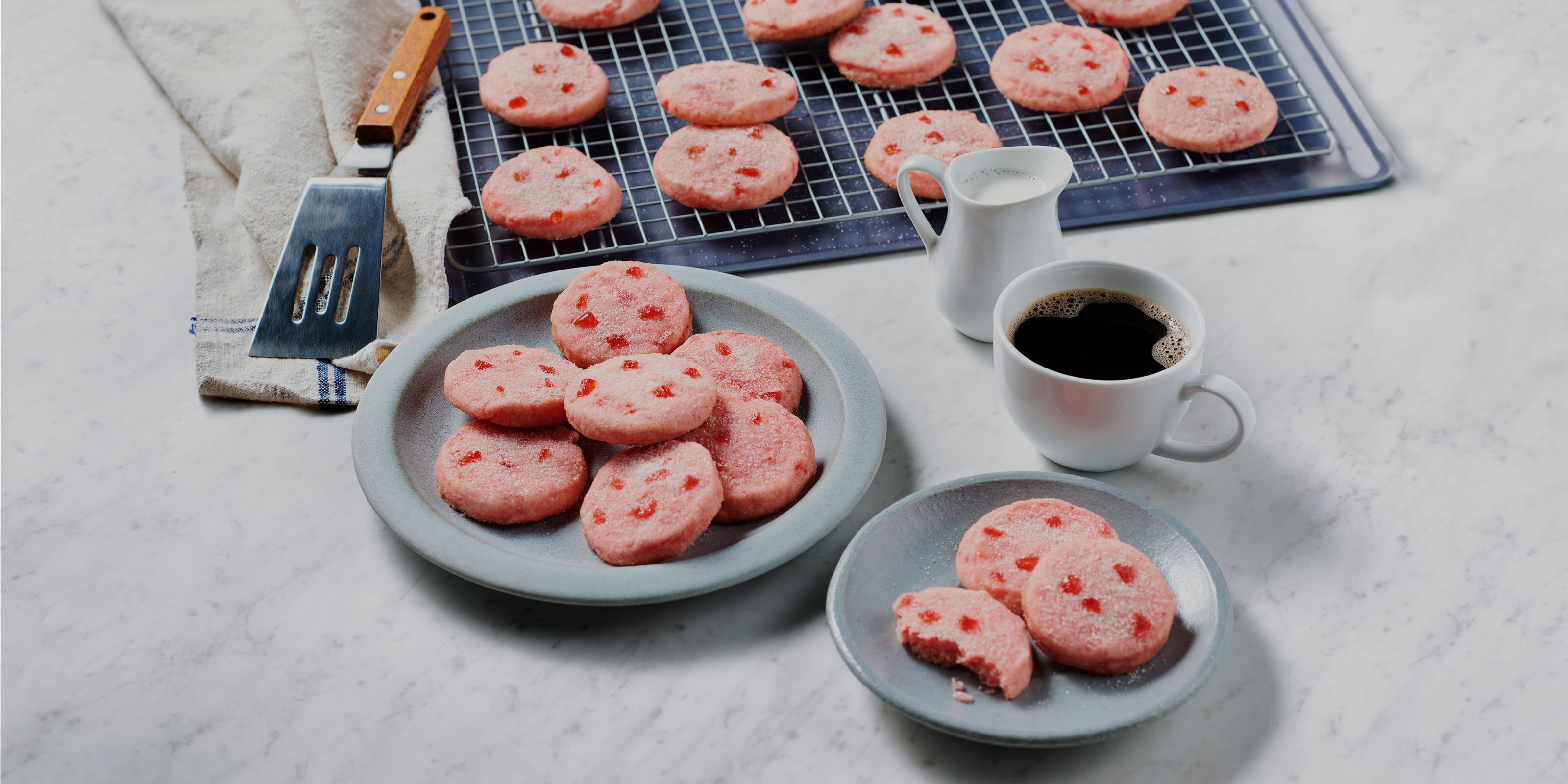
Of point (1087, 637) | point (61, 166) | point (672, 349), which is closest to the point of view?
point (1087, 637)

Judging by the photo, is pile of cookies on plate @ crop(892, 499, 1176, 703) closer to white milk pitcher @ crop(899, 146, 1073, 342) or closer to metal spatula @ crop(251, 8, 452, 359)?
white milk pitcher @ crop(899, 146, 1073, 342)

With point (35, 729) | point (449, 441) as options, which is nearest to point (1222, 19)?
point (449, 441)

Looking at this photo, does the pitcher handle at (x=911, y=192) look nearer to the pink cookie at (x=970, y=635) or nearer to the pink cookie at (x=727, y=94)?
the pink cookie at (x=727, y=94)

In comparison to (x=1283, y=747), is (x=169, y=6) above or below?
above

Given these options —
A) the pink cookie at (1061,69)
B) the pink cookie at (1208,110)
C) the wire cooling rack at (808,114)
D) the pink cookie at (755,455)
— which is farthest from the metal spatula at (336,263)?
the pink cookie at (1208,110)

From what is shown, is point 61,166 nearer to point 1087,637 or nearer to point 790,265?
point 790,265

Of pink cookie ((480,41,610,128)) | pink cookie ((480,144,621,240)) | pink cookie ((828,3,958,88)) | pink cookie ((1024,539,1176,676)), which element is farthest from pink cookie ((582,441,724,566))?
pink cookie ((828,3,958,88))

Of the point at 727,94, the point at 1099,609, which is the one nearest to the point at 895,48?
the point at 727,94
